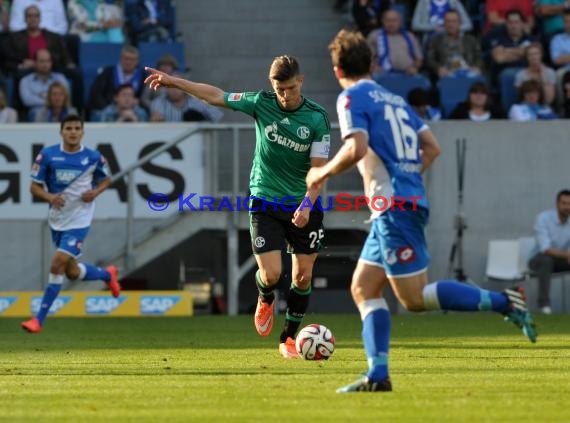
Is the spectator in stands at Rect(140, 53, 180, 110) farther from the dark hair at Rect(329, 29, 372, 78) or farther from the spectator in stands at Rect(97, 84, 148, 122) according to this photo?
the dark hair at Rect(329, 29, 372, 78)

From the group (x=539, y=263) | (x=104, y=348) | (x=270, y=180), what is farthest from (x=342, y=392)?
(x=539, y=263)

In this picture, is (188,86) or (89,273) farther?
(89,273)

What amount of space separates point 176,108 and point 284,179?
349 inches

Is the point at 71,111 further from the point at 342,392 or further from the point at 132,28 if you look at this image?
the point at 342,392

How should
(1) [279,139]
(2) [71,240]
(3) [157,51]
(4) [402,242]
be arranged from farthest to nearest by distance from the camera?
1. (3) [157,51]
2. (2) [71,240]
3. (1) [279,139]
4. (4) [402,242]

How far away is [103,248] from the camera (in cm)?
1988

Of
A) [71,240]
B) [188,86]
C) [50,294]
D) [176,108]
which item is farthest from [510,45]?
[188,86]

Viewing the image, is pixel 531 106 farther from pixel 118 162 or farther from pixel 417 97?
pixel 118 162

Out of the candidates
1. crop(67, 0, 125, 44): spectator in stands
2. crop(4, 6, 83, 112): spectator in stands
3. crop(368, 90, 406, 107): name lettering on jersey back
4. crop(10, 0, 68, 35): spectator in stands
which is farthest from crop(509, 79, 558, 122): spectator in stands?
crop(368, 90, 406, 107): name lettering on jersey back

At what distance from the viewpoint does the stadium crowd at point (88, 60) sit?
2044cm

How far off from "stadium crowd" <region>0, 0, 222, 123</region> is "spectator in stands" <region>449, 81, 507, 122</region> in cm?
333

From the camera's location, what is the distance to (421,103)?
20438 millimetres

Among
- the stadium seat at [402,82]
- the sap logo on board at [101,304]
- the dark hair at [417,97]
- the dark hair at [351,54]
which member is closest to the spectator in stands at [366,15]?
the stadium seat at [402,82]

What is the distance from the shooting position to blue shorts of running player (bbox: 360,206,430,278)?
8.57 meters
